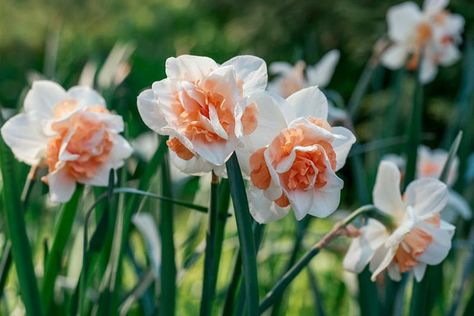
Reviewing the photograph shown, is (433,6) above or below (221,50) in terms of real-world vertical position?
above

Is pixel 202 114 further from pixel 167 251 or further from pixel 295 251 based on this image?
pixel 295 251

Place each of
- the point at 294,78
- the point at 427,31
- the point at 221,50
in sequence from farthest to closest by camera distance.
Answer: the point at 221,50 → the point at 427,31 → the point at 294,78

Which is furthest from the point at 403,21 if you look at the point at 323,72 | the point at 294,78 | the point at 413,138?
the point at 413,138

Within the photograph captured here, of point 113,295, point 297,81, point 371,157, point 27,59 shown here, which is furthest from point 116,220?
point 27,59

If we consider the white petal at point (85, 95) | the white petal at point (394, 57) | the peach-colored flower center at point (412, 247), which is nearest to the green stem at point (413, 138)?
the peach-colored flower center at point (412, 247)

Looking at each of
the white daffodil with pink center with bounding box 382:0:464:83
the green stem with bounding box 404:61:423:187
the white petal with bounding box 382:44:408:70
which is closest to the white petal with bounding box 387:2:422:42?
the white daffodil with pink center with bounding box 382:0:464:83

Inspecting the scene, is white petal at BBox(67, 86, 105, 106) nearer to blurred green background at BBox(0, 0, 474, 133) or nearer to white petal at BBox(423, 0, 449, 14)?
blurred green background at BBox(0, 0, 474, 133)

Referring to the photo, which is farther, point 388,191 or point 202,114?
point 388,191
